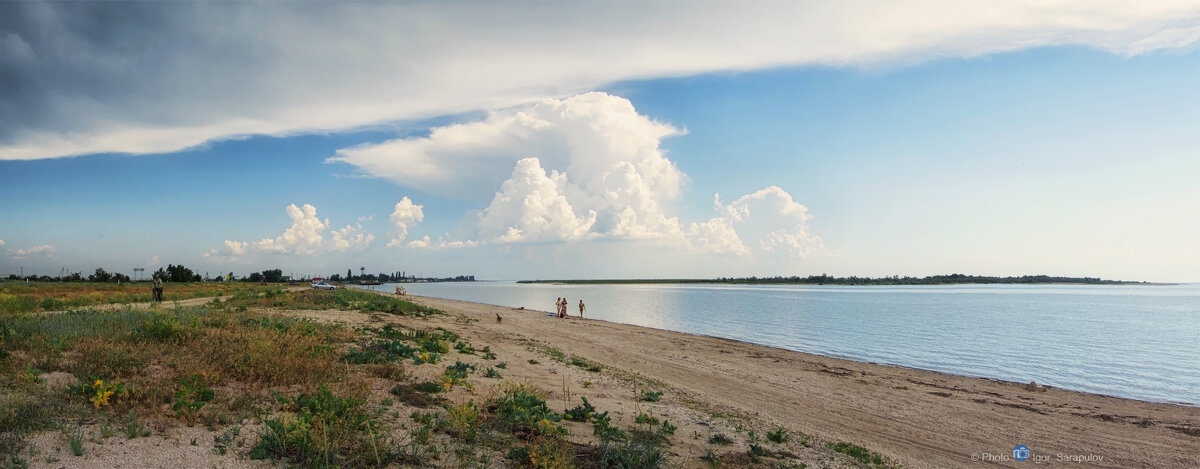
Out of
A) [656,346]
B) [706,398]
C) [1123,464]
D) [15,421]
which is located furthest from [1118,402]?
[15,421]

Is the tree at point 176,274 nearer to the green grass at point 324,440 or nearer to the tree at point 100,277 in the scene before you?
the tree at point 100,277

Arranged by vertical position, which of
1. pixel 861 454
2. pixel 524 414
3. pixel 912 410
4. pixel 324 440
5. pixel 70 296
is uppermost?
pixel 70 296

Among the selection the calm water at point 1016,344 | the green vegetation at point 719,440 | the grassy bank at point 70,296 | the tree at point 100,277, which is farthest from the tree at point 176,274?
the green vegetation at point 719,440

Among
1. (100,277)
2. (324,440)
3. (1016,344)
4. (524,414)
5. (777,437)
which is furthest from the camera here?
(100,277)

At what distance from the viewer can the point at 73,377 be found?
354 inches

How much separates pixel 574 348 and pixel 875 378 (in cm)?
1268

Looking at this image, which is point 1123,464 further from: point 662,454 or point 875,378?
point 662,454

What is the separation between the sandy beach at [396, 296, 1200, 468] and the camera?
1235 cm

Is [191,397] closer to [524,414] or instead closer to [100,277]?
[524,414]

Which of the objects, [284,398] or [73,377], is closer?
[284,398]

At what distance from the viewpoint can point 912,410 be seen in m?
16.0

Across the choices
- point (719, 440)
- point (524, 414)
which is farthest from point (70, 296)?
point (719, 440)

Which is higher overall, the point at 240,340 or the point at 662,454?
the point at 240,340

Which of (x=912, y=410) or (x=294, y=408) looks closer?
(x=294, y=408)
